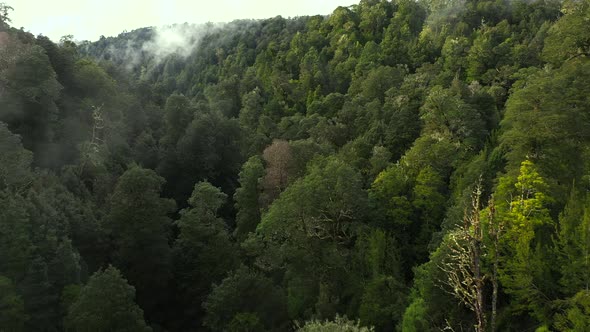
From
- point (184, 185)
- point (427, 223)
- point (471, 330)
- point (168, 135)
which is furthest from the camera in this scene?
point (168, 135)

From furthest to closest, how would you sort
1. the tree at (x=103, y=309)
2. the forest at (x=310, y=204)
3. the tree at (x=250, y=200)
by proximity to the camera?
the tree at (x=250, y=200) → the tree at (x=103, y=309) → the forest at (x=310, y=204)

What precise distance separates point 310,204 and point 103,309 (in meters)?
17.2

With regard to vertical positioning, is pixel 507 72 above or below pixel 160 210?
above

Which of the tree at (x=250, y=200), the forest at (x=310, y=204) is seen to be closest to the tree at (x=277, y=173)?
the forest at (x=310, y=204)

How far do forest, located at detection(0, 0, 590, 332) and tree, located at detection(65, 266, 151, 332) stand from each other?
13 centimetres

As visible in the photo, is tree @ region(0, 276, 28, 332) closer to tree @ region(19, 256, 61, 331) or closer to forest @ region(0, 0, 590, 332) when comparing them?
forest @ region(0, 0, 590, 332)

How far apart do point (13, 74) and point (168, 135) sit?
2130 centimetres

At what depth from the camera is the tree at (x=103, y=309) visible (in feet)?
99.2

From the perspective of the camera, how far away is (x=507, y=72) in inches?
2581

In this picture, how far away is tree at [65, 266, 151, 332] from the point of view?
30250 millimetres

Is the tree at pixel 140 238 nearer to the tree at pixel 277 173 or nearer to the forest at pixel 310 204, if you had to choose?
the forest at pixel 310 204

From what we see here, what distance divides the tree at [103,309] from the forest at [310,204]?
0.13 metres

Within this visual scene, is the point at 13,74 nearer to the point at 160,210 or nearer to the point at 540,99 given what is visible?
the point at 160,210

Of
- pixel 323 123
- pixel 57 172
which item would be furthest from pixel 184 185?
pixel 323 123
